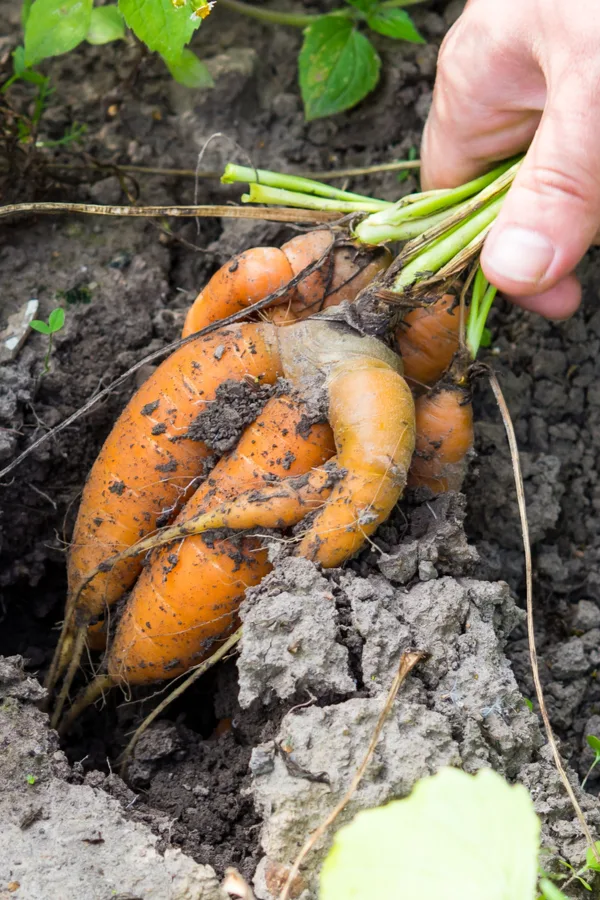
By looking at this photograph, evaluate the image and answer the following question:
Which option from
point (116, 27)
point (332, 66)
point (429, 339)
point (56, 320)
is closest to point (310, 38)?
point (332, 66)

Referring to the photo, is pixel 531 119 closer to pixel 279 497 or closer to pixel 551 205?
pixel 551 205

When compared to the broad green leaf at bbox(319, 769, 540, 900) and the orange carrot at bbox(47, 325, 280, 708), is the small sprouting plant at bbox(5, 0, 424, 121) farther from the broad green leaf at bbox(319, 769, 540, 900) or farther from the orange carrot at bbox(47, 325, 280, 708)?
the broad green leaf at bbox(319, 769, 540, 900)

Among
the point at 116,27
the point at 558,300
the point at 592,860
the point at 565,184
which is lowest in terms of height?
the point at 592,860

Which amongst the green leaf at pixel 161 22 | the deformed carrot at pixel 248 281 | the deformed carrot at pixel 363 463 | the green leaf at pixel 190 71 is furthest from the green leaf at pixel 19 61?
the deformed carrot at pixel 363 463

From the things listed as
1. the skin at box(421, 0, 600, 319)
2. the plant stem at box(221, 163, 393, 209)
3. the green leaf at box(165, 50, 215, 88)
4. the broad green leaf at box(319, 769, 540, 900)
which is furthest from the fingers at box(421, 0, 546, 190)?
the broad green leaf at box(319, 769, 540, 900)

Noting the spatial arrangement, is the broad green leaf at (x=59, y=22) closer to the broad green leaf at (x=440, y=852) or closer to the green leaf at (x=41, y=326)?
the green leaf at (x=41, y=326)

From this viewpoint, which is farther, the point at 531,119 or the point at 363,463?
the point at 531,119
